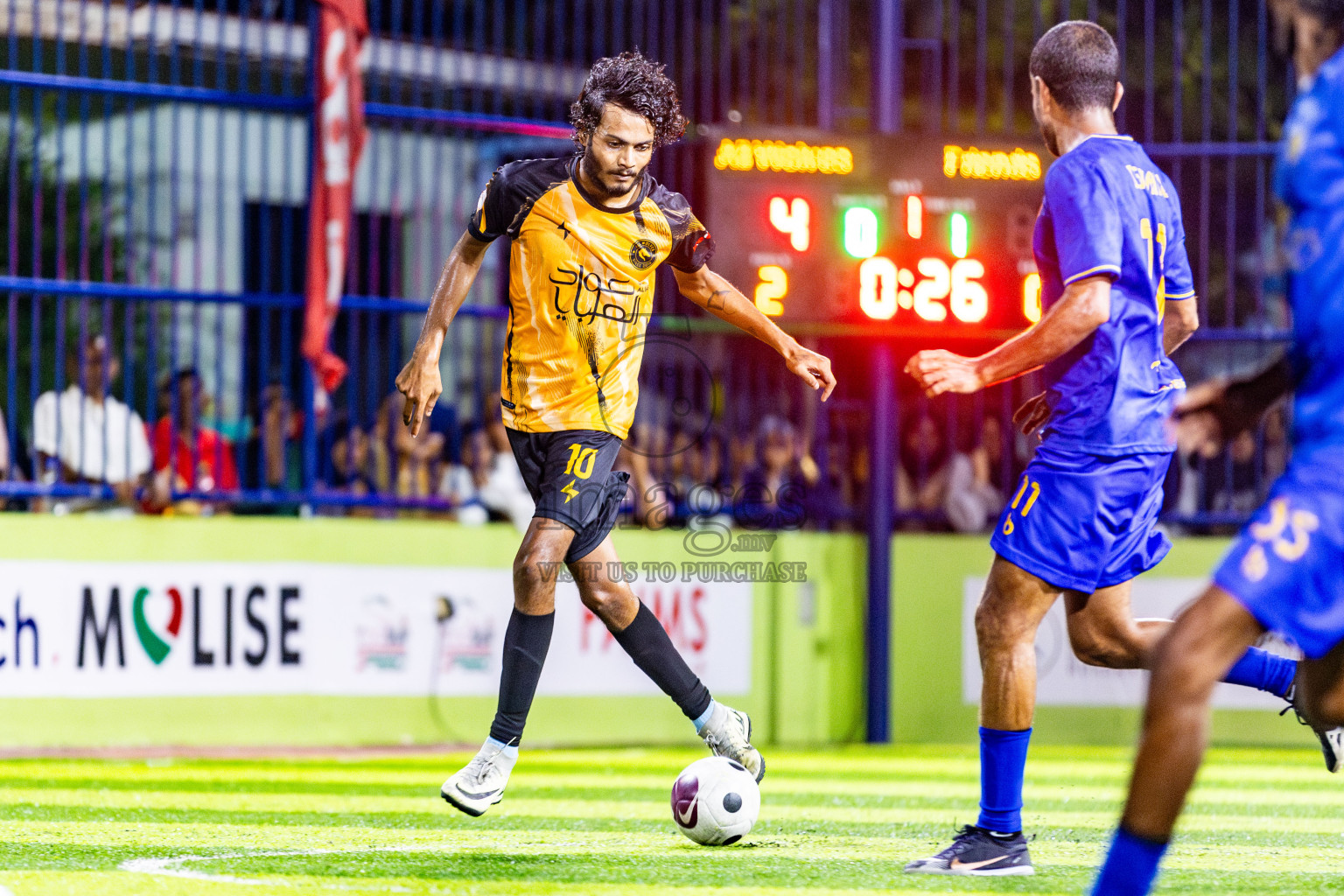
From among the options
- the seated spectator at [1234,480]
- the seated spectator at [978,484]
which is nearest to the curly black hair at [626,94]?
the seated spectator at [978,484]

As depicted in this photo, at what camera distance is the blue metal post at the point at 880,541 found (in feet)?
37.3

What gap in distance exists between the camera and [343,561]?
1023cm

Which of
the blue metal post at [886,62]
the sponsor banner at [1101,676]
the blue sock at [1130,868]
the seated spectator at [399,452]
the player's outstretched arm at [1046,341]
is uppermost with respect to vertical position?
the blue metal post at [886,62]

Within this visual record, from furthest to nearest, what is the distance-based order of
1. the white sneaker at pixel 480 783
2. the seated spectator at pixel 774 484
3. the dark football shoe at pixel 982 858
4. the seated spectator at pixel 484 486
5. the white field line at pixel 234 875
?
the seated spectator at pixel 774 484 < the seated spectator at pixel 484 486 < the white sneaker at pixel 480 783 < the dark football shoe at pixel 982 858 < the white field line at pixel 234 875

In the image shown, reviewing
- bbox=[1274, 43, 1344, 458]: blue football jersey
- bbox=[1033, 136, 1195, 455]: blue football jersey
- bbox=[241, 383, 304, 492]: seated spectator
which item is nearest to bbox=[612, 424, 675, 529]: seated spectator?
bbox=[241, 383, 304, 492]: seated spectator

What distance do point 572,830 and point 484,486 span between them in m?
5.19

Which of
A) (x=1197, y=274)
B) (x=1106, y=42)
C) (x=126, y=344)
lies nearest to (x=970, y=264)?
(x=1197, y=274)

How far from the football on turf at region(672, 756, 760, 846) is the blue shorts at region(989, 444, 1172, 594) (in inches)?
44.9

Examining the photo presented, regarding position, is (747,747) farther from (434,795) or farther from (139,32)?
(139,32)

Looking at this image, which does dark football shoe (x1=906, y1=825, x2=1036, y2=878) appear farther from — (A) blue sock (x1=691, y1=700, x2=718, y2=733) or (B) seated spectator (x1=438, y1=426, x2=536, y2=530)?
(B) seated spectator (x1=438, y1=426, x2=536, y2=530)

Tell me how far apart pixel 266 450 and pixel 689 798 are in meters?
6.00

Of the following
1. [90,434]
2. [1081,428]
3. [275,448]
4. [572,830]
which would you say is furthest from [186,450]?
[1081,428]

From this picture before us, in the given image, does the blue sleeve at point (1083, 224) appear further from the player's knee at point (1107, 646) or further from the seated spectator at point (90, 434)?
the seated spectator at point (90, 434)

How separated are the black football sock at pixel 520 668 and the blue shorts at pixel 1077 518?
147 cm
